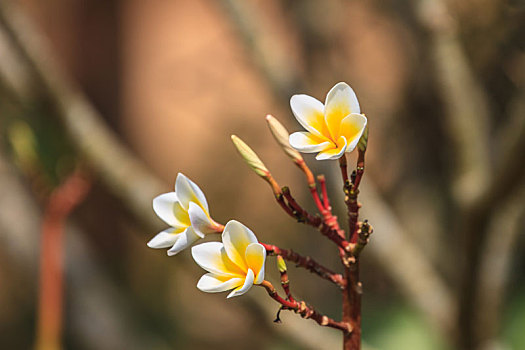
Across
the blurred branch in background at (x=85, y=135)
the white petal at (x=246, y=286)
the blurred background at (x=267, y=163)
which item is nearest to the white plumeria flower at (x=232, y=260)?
the white petal at (x=246, y=286)

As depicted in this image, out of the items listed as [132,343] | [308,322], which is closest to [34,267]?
[132,343]

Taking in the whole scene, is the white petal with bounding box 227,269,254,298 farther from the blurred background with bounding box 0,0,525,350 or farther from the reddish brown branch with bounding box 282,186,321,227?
the blurred background with bounding box 0,0,525,350

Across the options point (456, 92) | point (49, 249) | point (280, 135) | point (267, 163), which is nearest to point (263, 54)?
point (456, 92)

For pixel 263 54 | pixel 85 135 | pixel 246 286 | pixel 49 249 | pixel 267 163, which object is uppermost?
pixel 267 163

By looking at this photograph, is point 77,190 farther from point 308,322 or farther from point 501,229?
point 501,229

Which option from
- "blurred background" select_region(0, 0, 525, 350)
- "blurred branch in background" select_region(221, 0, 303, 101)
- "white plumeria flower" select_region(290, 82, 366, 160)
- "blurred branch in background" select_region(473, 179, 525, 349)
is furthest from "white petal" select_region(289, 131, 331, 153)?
"blurred branch in background" select_region(221, 0, 303, 101)

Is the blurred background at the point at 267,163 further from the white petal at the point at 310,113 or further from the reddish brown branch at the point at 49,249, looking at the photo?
the white petal at the point at 310,113

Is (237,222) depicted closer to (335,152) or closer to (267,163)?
(335,152)
